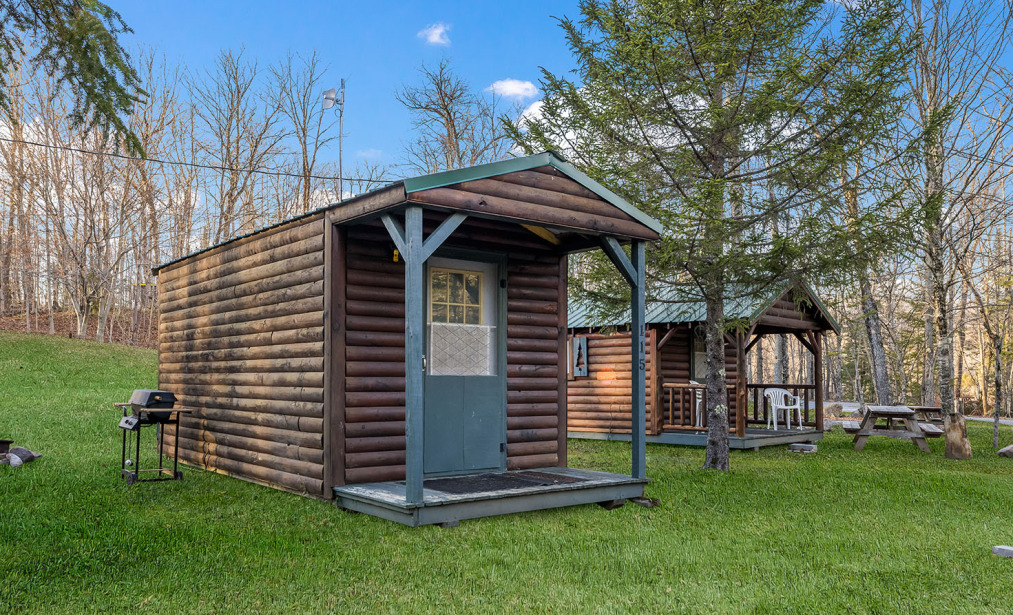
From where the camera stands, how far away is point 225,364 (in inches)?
351

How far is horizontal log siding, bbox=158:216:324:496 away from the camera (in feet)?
24.0

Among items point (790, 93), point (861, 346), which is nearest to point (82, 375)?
point (790, 93)

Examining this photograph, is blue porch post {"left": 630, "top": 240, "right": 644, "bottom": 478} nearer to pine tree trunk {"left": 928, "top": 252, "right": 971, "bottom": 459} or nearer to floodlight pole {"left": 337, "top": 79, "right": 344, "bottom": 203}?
pine tree trunk {"left": 928, "top": 252, "right": 971, "bottom": 459}

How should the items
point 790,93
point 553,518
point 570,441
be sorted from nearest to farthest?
point 553,518
point 790,93
point 570,441

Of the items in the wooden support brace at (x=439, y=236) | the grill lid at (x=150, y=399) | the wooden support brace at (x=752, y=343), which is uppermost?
the wooden support brace at (x=439, y=236)

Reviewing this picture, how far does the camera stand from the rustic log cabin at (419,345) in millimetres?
6355

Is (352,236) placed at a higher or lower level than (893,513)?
higher

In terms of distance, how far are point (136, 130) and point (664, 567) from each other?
86.8ft

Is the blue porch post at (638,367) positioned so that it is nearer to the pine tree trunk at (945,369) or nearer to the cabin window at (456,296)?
the cabin window at (456,296)

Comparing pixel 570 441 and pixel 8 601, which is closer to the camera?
pixel 8 601

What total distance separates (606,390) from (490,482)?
737 centimetres

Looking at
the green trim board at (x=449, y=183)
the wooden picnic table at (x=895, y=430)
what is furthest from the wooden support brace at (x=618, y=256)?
the wooden picnic table at (x=895, y=430)

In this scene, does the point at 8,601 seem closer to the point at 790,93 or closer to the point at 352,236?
the point at 352,236

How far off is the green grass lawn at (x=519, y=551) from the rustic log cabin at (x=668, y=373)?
13.8 feet
